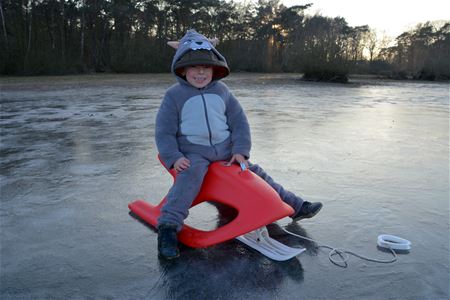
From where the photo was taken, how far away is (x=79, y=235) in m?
2.28

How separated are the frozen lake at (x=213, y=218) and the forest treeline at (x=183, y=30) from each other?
15269 millimetres

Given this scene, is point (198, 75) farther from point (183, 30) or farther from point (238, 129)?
point (183, 30)

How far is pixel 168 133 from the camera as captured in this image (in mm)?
2410

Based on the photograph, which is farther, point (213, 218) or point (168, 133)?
point (213, 218)

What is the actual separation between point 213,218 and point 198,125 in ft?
1.98

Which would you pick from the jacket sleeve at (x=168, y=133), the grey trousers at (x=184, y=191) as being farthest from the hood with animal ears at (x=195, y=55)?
the grey trousers at (x=184, y=191)

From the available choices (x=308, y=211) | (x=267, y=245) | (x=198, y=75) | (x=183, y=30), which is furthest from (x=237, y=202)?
(x=183, y=30)

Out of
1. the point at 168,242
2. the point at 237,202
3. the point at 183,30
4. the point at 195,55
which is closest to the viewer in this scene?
the point at 168,242

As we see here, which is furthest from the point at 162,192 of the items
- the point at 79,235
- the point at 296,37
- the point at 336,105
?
the point at 296,37

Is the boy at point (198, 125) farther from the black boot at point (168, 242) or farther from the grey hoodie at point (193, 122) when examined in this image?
the black boot at point (168, 242)

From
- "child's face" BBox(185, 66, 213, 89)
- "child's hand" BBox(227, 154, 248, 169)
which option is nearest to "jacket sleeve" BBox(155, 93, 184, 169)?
"child's face" BBox(185, 66, 213, 89)

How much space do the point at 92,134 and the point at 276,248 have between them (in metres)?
3.59

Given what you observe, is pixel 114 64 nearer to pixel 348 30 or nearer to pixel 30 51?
Result: pixel 30 51

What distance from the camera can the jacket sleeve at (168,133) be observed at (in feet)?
7.72
